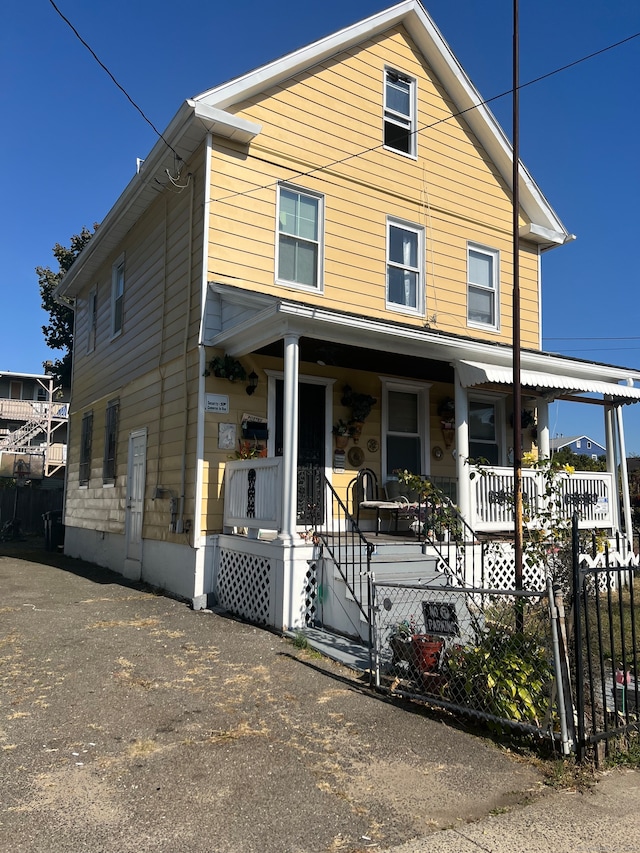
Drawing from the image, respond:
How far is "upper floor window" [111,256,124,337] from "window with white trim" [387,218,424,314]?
570 centimetres

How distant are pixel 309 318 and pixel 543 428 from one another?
208 inches

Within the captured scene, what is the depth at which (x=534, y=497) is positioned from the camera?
30.9 feet

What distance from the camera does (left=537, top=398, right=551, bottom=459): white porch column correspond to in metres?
11.0

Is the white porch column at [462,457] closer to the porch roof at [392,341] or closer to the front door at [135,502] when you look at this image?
the porch roof at [392,341]

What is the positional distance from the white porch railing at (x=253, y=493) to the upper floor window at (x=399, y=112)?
693 centimetres

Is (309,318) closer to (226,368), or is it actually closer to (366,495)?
(226,368)

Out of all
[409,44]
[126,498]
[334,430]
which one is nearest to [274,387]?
[334,430]

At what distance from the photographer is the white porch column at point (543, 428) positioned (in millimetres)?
11047

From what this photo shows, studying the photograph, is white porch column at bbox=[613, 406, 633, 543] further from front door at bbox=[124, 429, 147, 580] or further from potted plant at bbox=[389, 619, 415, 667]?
front door at bbox=[124, 429, 147, 580]

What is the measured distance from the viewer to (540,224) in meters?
14.0

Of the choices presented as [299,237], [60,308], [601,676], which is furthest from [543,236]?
[60,308]

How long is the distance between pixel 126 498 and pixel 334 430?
14.6 ft

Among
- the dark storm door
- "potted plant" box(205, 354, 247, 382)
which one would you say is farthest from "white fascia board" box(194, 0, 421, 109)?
the dark storm door

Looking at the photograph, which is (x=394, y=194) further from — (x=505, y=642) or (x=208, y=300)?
(x=505, y=642)
